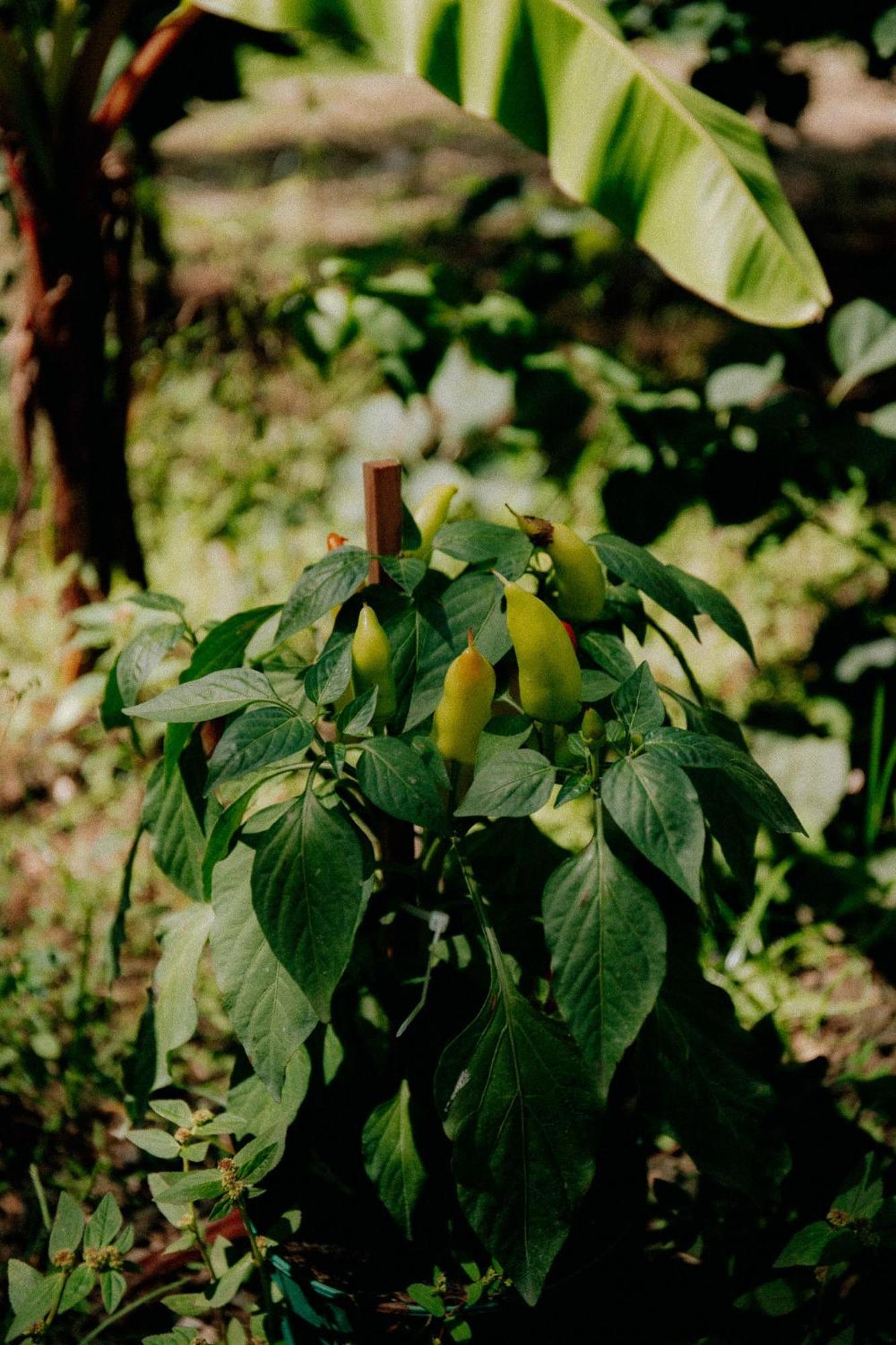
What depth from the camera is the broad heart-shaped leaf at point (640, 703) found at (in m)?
0.99

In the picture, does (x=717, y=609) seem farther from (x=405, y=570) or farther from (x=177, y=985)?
(x=177, y=985)

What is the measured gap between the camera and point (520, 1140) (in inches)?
38.3

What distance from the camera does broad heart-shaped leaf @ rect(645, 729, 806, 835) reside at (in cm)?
94

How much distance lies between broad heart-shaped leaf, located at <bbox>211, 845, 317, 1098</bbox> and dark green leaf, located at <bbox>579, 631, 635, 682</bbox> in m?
0.38

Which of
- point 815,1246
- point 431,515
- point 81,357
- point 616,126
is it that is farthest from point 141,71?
point 815,1246

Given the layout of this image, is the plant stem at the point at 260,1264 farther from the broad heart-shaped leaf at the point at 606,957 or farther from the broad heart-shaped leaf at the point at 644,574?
the broad heart-shaped leaf at the point at 644,574

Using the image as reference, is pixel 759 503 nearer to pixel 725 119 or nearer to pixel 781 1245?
pixel 725 119

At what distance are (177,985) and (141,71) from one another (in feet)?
5.22

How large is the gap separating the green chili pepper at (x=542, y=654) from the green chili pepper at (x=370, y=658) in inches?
4.7

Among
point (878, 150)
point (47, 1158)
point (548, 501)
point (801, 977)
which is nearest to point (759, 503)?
point (801, 977)

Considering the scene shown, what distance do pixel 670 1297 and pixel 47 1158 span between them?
2.74 feet

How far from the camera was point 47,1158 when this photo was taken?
Result: 1.55 m

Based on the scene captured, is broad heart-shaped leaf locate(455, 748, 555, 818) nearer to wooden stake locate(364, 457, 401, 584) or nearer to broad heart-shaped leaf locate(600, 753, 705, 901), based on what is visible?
broad heart-shaped leaf locate(600, 753, 705, 901)

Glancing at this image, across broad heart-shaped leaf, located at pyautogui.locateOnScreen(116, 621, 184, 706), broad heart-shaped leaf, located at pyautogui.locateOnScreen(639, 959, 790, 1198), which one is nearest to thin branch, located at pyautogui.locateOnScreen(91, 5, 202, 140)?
broad heart-shaped leaf, located at pyautogui.locateOnScreen(116, 621, 184, 706)
